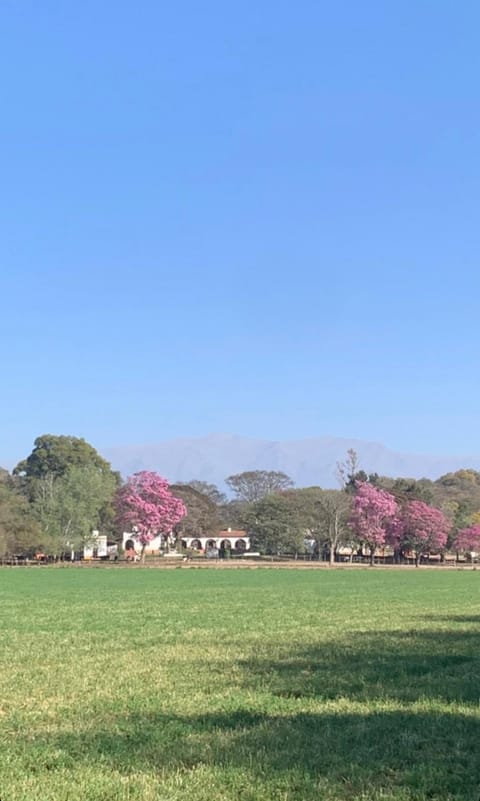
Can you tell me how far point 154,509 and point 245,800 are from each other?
90.7 metres

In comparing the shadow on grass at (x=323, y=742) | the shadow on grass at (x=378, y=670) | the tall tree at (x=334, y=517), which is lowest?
the shadow on grass at (x=378, y=670)

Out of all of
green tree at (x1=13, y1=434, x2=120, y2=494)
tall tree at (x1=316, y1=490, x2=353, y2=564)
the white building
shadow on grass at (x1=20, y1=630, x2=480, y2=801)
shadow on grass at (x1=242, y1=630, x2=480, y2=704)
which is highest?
green tree at (x1=13, y1=434, x2=120, y2=494)

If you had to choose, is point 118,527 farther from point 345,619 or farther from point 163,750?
point 163,750

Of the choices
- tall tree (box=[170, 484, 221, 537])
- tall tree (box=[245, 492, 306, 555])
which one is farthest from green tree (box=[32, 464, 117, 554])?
tall tree (box=[245, 492, 306, 555])

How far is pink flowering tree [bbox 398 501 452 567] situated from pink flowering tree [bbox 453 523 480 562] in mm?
4106

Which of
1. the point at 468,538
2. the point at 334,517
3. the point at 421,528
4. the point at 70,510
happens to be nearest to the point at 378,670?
the point at 70,510

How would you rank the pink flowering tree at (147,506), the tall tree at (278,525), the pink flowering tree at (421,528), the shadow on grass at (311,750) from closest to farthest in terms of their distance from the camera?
the shadow on grass at (311,750) → the pink flowering tree at (147,506) → the pink flowering tree at (421,528) → the tall tree at (278,525)

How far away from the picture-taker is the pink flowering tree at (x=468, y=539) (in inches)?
4242

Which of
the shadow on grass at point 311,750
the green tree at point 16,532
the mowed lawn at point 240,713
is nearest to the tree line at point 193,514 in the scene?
the green tree at point 16,532

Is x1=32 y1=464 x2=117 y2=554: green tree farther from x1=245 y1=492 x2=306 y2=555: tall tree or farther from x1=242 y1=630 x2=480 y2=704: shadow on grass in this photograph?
x1=242 y1=630 x2=480 y2=704: shadow on grass

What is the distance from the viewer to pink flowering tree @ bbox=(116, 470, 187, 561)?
313ft

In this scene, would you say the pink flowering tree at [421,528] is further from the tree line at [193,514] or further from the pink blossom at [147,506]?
the pink blossom at [147,506]

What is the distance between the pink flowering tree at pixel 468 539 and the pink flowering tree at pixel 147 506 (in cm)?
4024

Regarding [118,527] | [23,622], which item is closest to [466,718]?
[23,622]
